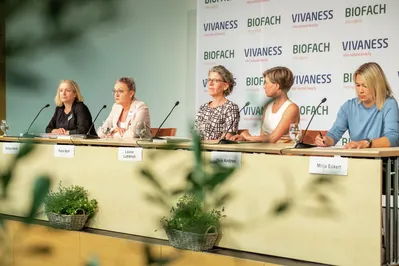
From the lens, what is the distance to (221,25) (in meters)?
6.18

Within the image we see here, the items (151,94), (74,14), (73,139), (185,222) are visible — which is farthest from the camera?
(151,94)

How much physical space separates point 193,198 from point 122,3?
100mm

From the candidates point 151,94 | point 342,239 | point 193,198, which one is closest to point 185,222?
point 193,198

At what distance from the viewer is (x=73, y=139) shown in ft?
12.9

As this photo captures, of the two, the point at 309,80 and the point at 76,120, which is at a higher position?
the point at 309,80

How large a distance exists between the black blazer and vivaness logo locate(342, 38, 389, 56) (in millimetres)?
2025

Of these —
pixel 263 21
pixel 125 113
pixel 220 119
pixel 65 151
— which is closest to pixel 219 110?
pixel 220 119

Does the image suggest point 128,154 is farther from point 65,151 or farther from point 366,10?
point 366,10

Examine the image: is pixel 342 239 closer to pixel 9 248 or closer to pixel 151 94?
pixel 9 248

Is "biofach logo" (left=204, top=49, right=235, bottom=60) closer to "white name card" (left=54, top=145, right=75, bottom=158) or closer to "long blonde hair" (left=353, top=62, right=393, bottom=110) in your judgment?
"long blonde hair" (left=353, top=62, right=393, bottom=110)

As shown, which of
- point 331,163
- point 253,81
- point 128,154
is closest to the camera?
point 331,163

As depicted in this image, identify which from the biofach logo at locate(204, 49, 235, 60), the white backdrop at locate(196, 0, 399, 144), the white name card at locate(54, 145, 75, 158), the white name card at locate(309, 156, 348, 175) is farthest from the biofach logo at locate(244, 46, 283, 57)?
the white name card at locate(309, 156, 348, 175)

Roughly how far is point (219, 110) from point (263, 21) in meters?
1.60

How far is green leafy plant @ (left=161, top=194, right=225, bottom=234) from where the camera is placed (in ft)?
1.03
